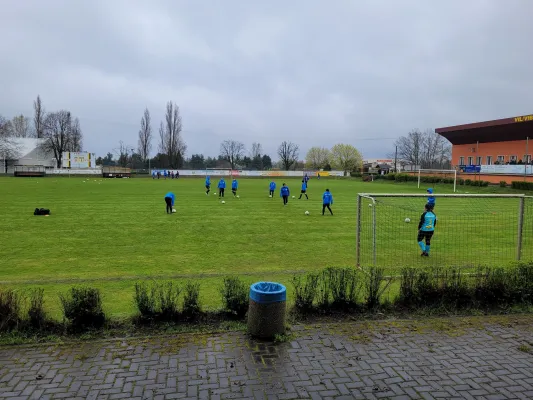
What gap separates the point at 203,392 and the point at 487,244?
464 inches

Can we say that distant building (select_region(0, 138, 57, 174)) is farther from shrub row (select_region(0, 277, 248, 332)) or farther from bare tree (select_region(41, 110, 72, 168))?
shrub row (select_region(0, 277, 248, 332))

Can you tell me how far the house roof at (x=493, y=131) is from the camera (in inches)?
1845

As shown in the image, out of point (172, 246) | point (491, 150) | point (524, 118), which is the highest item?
point (524, 118)

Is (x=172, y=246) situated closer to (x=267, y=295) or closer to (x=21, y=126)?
(x=267, y=295)

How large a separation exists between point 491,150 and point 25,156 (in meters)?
86.3

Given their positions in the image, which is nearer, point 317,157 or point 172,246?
point 172,246

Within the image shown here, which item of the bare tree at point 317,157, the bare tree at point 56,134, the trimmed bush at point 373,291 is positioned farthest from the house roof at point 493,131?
the bare tree at point 56,134

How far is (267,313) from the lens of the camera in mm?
5125

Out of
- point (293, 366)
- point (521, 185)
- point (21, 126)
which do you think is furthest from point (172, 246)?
point (21, 126)

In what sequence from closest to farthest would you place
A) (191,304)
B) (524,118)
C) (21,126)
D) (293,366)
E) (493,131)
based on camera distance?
(293,366) < (191,304) < (524,118) < (493,131) < (21,126)

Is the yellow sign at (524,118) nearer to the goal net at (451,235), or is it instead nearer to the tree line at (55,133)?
the goal net at (451,235)

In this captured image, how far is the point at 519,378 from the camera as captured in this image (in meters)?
4.25

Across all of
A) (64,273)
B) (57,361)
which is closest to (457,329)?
(57,361)

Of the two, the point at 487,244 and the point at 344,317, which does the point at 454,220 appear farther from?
the point at 344,317
